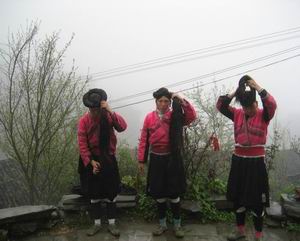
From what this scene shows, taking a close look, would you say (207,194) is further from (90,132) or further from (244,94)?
(90,132)

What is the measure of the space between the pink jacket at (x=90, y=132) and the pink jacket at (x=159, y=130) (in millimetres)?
313

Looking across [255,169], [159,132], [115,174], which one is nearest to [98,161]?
[115,174]

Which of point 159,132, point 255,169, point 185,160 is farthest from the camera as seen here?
point 185,160

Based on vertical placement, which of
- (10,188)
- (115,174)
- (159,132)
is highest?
(159,132)

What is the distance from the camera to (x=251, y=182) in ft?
12.4

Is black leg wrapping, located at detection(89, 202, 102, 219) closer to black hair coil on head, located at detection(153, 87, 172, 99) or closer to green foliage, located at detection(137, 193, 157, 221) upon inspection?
green foliage, located at detection(137, 193, 157, 221)

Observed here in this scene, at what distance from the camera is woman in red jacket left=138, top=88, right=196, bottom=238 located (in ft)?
13.6

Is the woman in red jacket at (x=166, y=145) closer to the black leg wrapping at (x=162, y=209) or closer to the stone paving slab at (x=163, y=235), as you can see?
the black leg wrapping at (x=162, y=209)

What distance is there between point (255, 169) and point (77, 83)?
7.88m

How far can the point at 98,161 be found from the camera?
429cm

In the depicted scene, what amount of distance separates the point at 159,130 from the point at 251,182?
1.21 metres

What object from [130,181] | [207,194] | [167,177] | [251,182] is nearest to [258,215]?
[251,182]

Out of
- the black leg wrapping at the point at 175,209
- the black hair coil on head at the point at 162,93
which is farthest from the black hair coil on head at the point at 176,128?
the black leg wrapping at the point at 175,209

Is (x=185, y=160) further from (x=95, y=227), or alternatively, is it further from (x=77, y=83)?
(x=77, y=83)
